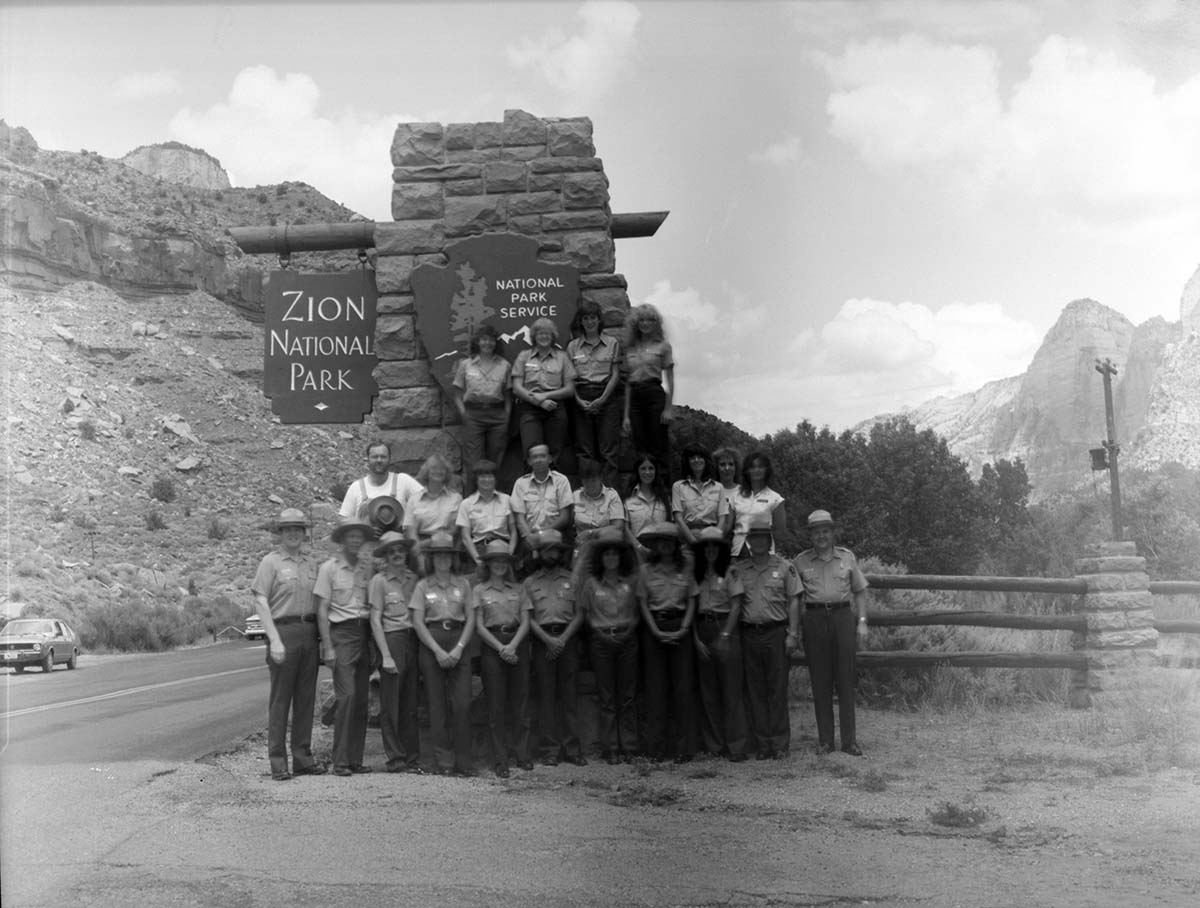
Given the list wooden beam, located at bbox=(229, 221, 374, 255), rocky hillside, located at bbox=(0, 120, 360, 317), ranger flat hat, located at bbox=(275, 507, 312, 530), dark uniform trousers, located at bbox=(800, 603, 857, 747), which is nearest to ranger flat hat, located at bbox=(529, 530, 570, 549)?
ranger flat hat, located at bbox=(275, 507, 312, 530)

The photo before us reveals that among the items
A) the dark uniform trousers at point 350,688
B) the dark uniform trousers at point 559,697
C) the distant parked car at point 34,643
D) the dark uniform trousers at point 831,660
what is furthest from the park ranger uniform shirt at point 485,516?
the distant parked car at point 34,643

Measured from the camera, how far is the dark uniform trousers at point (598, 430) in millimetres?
7969

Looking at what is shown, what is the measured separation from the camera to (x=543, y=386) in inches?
311

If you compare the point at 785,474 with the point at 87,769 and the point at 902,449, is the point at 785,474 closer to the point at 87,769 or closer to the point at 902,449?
the point at 902,449

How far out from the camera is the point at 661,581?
7.62 meters

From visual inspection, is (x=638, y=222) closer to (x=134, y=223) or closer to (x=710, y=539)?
(x=710, y=539)

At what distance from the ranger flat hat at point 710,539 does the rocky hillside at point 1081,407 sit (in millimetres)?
11034

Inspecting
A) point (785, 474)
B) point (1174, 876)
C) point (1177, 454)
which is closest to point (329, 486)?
point (785, 474)

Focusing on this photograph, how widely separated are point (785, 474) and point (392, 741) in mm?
24911

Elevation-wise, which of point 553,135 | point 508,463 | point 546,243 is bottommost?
point 508,463

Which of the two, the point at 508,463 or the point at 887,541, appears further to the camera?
the point at 887,541

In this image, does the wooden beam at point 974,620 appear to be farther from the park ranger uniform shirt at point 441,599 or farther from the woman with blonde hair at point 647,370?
the park ranger uniform shirt at point 441,599

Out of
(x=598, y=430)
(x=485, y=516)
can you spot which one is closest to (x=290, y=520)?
(x=485, y=516)

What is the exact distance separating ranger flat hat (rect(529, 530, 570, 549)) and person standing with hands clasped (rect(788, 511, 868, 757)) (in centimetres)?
175
